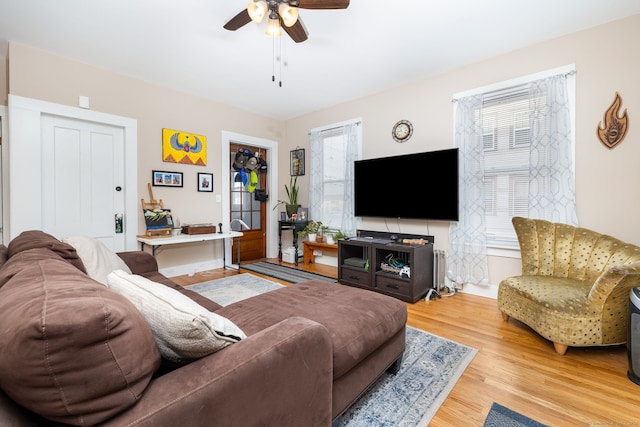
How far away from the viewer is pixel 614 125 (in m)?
2.42

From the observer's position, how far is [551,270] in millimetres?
2465

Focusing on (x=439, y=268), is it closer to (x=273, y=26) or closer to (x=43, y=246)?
(x=273, y=26)

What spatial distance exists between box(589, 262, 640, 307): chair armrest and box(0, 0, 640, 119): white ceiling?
2.09 m

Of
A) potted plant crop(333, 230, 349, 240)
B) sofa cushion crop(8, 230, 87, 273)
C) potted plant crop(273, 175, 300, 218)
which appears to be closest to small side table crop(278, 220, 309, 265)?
potted plant crop(273, 175, 300, 218)

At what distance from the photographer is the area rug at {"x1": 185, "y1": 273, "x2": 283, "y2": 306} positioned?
3.14 metres

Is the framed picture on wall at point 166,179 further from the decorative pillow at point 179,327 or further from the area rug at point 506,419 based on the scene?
the area rug at point 506,419

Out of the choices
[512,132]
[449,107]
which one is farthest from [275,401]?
[449,107]

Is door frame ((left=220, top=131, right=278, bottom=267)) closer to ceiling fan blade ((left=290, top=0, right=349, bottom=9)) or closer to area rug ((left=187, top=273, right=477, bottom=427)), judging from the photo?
ceiling fan blade ((left=290, top=0, right=349, bottom=9))

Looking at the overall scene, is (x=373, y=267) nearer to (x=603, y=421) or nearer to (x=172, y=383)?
(x=603, y=421)

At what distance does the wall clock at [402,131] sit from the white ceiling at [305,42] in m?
0.54

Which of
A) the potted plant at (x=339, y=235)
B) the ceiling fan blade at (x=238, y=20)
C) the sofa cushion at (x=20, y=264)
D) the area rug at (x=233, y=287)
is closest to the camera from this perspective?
the sofa cushion at (x=20, y=264)

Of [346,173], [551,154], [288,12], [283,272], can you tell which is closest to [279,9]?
[288,12]

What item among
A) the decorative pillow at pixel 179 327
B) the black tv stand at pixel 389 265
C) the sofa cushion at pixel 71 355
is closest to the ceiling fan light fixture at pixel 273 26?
the decorative pillow at pixel 179 327

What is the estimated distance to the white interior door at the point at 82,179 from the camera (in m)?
3.05
